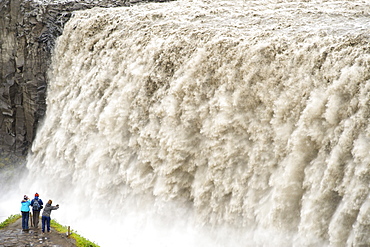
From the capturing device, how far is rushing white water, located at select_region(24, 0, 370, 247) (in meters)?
10.5

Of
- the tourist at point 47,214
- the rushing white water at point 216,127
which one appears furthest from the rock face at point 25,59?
the tourist at point 47,214

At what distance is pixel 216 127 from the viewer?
43.1ft

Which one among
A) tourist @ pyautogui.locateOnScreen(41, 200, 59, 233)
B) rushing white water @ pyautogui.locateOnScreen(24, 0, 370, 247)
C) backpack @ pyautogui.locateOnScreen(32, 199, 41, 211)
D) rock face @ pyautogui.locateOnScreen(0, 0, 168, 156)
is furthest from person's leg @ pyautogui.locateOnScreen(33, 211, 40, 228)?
rock face @ pyautogui.locateOnScreen(0, 0, 168, 156)

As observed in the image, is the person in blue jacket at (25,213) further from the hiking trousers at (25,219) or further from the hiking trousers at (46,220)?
the hiking trousers at (46,220)

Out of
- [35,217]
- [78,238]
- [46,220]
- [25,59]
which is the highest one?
[25,59]

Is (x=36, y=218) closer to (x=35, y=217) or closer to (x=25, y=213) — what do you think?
(x=35, y=217)

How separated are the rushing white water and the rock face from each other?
8.25 ft

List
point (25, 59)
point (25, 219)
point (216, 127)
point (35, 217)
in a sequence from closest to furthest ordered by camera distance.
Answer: point (216, 127) → point (25, 219) → point (35, 217) → point (25, 59)

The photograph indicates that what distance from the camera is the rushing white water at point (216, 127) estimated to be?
1052 centimetres

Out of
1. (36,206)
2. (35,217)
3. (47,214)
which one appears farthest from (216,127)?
(35,217)

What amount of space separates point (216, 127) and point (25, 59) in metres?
13.8

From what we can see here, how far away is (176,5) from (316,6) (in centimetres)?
617

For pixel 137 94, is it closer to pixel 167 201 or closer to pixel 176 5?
pixel 167 201

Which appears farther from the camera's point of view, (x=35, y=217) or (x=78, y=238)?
(x=35, y=217)
